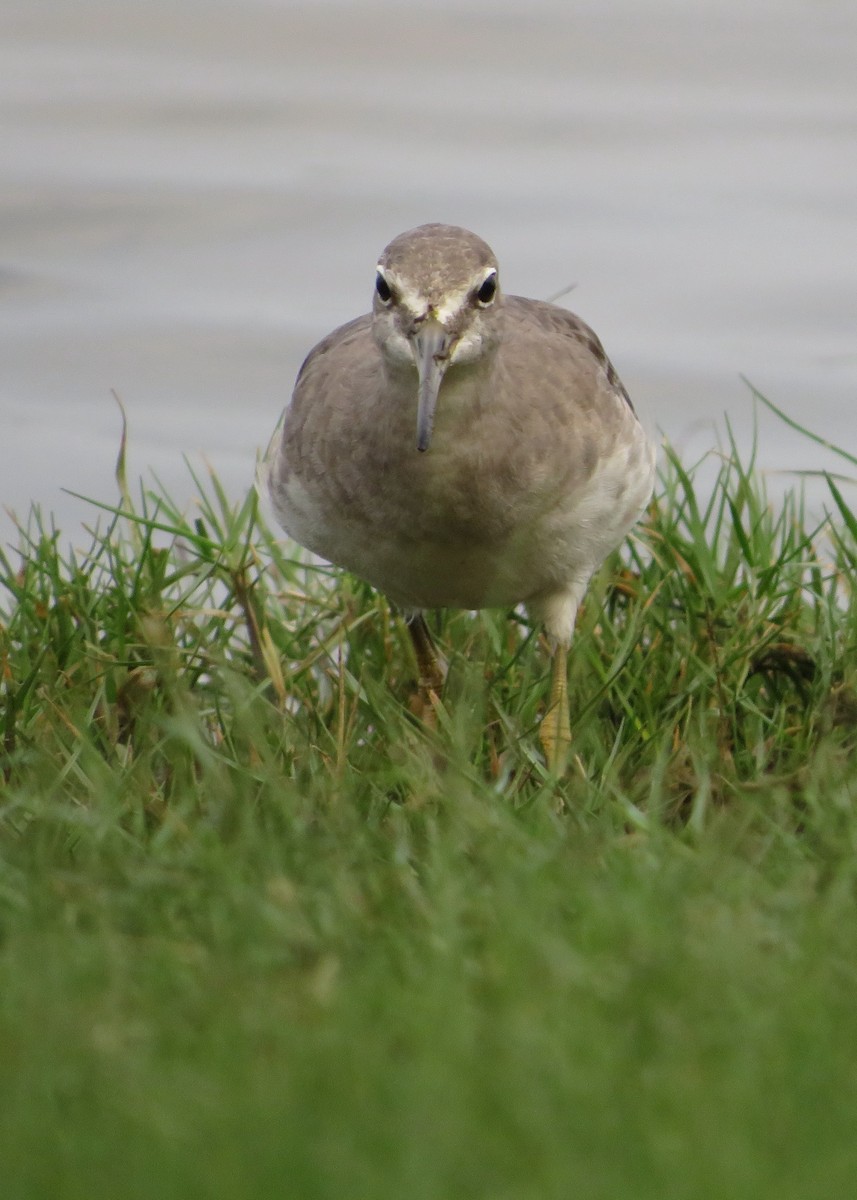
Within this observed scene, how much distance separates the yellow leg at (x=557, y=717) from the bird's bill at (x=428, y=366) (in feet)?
2.91

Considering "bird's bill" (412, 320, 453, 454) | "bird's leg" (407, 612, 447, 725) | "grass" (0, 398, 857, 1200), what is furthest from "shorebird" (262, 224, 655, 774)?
"grass" (0, 398, 857, 1200)

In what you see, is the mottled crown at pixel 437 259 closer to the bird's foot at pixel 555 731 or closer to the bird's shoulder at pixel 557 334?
the bird's shoulder at pixel 557 334

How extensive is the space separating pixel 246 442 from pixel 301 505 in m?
4.28

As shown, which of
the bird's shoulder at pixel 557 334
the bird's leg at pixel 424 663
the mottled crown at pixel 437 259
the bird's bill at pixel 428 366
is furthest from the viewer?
the bird's leg at pixel 424 663

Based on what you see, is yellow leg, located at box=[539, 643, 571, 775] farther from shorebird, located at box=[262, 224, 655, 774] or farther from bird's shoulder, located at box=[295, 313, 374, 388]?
bird's shoulder, located at box=[295, 313, 374, 388]

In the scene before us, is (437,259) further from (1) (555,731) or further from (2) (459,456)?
(1) (555,731)

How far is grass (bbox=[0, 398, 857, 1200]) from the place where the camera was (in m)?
2.83

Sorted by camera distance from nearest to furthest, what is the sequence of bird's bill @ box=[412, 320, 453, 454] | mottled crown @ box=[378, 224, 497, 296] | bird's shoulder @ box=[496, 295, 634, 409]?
1. bird's bill @ box=[412, 320, 453, 454]
2. mottled crown @ box=[378, 224, 497, 296]
3. bird's shoulder @ box=[496, 295, 634, 409]

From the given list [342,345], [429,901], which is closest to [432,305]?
[342,345]

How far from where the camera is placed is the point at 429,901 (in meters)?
3.81

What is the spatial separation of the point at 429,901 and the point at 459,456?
5.36 feet

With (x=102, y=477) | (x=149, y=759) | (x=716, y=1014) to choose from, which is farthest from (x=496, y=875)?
(x=102, y=477)

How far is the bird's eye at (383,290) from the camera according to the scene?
493 cm

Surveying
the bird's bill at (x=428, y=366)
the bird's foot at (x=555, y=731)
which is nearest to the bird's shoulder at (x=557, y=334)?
the bird's bill at (x=428, y=366)
